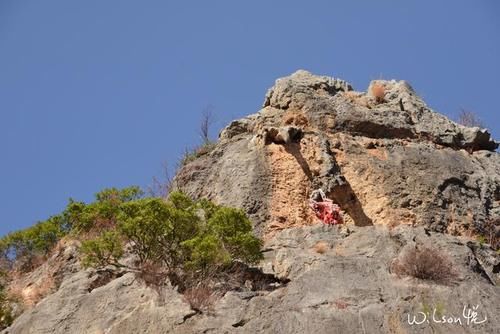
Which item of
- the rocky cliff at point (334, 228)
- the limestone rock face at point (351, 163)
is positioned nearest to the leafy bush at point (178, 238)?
the rocky cliff at point (334, 228)

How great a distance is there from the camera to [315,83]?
2394cm

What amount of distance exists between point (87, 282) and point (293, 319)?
5.42m

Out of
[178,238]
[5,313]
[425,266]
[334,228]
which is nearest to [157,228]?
[178,238]

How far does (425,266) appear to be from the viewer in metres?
14.8

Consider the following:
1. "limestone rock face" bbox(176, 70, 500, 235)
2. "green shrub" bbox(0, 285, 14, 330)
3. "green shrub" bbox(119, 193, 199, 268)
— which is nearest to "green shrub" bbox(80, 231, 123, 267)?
"green shrub" bbox(119, 193, 199, 268)

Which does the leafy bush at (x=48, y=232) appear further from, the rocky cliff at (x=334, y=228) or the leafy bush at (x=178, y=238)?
the leafy bush at (x=178, y=238)

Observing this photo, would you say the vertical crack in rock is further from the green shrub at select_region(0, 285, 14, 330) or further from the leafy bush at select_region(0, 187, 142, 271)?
the green shrub at select_region(0, 285, 14, 330)

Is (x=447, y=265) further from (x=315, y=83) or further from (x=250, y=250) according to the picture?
(x=315, y=83)

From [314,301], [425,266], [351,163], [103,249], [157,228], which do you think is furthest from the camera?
[351,163]

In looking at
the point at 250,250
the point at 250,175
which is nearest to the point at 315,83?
the point at 250,175

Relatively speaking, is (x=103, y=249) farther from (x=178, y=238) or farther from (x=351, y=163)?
(x=351, y=163)
